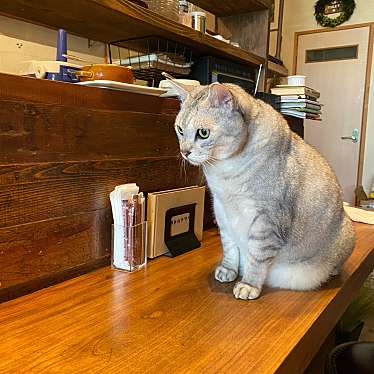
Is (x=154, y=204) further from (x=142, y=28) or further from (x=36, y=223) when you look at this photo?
(x=142, y=28)

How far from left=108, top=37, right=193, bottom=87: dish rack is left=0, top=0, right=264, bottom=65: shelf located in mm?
54

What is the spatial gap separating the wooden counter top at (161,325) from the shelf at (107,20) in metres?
0.76

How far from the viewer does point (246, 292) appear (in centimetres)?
95

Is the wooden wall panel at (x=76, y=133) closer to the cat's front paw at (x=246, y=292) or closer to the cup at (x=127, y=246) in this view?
the cup at (x=127, y=246)

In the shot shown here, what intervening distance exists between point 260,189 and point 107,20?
79 cm

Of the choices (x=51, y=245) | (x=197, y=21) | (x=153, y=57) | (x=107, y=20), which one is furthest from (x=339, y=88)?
(x=51, y=245)

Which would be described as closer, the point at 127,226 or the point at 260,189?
the point at 260,189

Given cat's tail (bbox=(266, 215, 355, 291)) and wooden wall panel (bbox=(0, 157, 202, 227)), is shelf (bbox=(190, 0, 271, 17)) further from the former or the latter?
cat's tail (bbox=(266, 215, 355, 291))

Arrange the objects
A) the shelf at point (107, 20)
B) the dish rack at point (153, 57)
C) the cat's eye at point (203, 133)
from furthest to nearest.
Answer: the dish rack at point (153, 57), the shelf at point (107, 20), the cat's eye at point (203, 133)

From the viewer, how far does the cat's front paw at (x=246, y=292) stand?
3.12 feet

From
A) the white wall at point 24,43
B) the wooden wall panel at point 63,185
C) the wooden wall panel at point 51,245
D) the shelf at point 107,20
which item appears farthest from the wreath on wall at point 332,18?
the wooden wall panel at point 51,245

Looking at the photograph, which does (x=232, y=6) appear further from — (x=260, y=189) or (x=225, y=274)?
(x=225, y=274)

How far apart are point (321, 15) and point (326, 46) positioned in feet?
1.10

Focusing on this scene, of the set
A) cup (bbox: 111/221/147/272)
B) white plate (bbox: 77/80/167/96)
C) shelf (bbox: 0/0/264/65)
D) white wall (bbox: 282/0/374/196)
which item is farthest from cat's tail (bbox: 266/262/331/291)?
white wall (bbox: 282/0/374/196)
